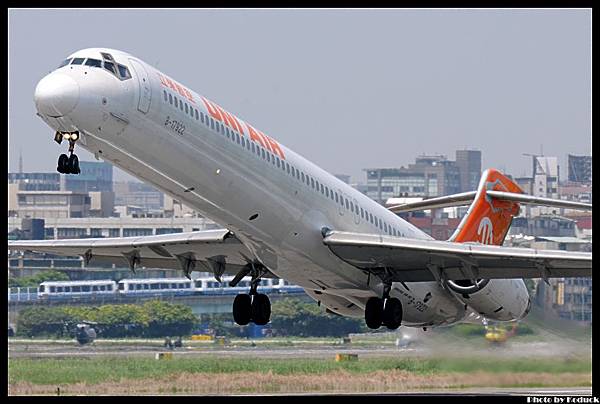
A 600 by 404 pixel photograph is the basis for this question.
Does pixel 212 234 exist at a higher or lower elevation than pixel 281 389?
higher

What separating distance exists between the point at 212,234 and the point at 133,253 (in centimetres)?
362

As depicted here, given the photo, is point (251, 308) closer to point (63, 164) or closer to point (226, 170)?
point (226, 170)

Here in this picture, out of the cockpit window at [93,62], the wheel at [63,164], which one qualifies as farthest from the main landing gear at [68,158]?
the cockpit window at [93,62]

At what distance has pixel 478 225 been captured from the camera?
37.2 meters

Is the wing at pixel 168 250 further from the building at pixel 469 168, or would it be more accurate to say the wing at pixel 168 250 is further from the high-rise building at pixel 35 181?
the building at pixel 469 168

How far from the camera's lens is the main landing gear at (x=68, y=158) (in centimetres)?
2558

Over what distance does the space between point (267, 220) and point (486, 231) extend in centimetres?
1030

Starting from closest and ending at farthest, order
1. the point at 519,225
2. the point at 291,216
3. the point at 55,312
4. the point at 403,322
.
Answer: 1. the point at 291,216
2. the point at 403,322
3. the point at 55,312
4. the point at 519,225

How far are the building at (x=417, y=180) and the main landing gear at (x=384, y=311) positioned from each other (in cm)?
8663

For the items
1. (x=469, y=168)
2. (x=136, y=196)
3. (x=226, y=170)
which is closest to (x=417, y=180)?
(x=469, y=168)

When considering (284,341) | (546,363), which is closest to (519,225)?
(284,341)

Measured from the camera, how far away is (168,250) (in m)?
33.1

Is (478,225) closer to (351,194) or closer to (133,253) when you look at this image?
(351,194)

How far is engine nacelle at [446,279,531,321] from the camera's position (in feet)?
115
